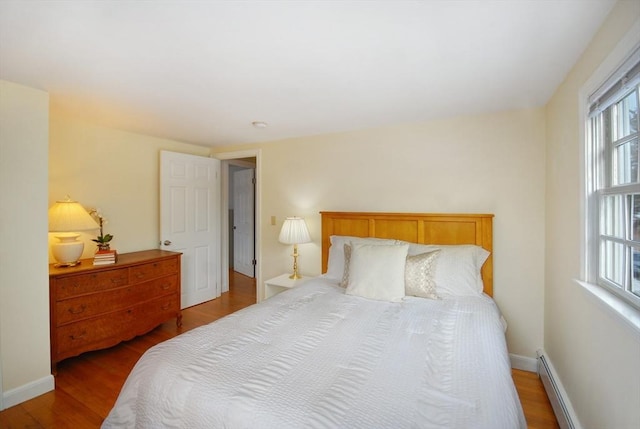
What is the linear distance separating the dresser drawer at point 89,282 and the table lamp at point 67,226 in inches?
9.1

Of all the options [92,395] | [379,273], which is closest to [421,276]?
[379,273]

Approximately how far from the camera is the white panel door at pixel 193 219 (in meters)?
3.52

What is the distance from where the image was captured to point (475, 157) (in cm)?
255

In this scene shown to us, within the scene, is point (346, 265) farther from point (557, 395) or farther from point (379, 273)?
point (557, 395)

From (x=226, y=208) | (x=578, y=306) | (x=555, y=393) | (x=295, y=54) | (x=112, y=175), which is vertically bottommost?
(x=555, y=393)

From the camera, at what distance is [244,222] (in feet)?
18.3

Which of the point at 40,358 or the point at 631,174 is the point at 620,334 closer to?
the point at 631,174

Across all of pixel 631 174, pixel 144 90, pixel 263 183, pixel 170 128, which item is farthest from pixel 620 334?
pixel 170 128

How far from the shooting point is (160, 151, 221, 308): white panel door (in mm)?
3521

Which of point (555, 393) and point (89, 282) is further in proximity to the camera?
point (89, 282)

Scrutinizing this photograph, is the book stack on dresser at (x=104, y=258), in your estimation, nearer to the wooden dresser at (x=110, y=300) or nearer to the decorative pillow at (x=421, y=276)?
the wooden dresser at (x=110, y=300)

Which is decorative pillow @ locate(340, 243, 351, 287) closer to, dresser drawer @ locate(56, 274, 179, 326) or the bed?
the bed

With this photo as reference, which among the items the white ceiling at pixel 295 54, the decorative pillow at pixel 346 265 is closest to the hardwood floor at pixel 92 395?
the decorative pillow at pixel 346 265

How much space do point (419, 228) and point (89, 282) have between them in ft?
9.69
